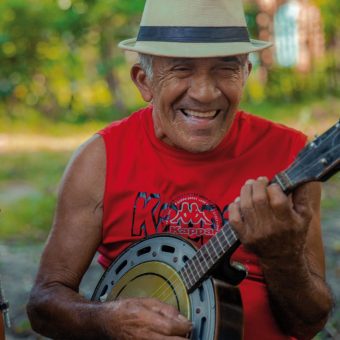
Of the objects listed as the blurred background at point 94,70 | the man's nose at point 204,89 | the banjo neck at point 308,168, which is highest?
the man's nose at point 204,89

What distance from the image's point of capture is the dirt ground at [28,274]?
450 centimetres

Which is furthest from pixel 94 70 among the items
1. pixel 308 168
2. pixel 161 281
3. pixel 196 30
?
pixel 308 168

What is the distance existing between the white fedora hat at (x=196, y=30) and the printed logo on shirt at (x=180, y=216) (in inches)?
21.1

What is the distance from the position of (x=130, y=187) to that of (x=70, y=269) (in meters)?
0.37

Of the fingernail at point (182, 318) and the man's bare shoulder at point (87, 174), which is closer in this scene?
the fingernail at point (182, 318)

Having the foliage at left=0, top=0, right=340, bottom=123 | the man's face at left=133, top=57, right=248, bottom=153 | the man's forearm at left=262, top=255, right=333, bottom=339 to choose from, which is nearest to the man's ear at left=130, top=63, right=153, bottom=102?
the man's face at left=133, top=57, right=248, bottom=153

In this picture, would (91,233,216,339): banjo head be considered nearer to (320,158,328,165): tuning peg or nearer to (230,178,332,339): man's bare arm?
(230,178,332,339): man's bare arm

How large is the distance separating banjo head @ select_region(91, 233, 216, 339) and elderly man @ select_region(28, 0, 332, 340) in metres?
0.06

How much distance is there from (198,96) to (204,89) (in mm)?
30

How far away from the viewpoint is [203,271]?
99.7 inches

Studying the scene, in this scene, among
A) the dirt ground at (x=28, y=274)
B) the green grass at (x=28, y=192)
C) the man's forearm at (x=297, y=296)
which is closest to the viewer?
the man's forearm at (x=297, y=296)

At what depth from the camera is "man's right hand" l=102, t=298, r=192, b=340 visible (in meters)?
2.54

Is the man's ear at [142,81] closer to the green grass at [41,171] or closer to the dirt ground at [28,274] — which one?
the dirt ground at [28,274]

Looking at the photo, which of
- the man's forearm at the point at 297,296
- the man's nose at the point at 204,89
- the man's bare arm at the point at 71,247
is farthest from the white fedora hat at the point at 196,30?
the man's forearm at the point at 297,296
